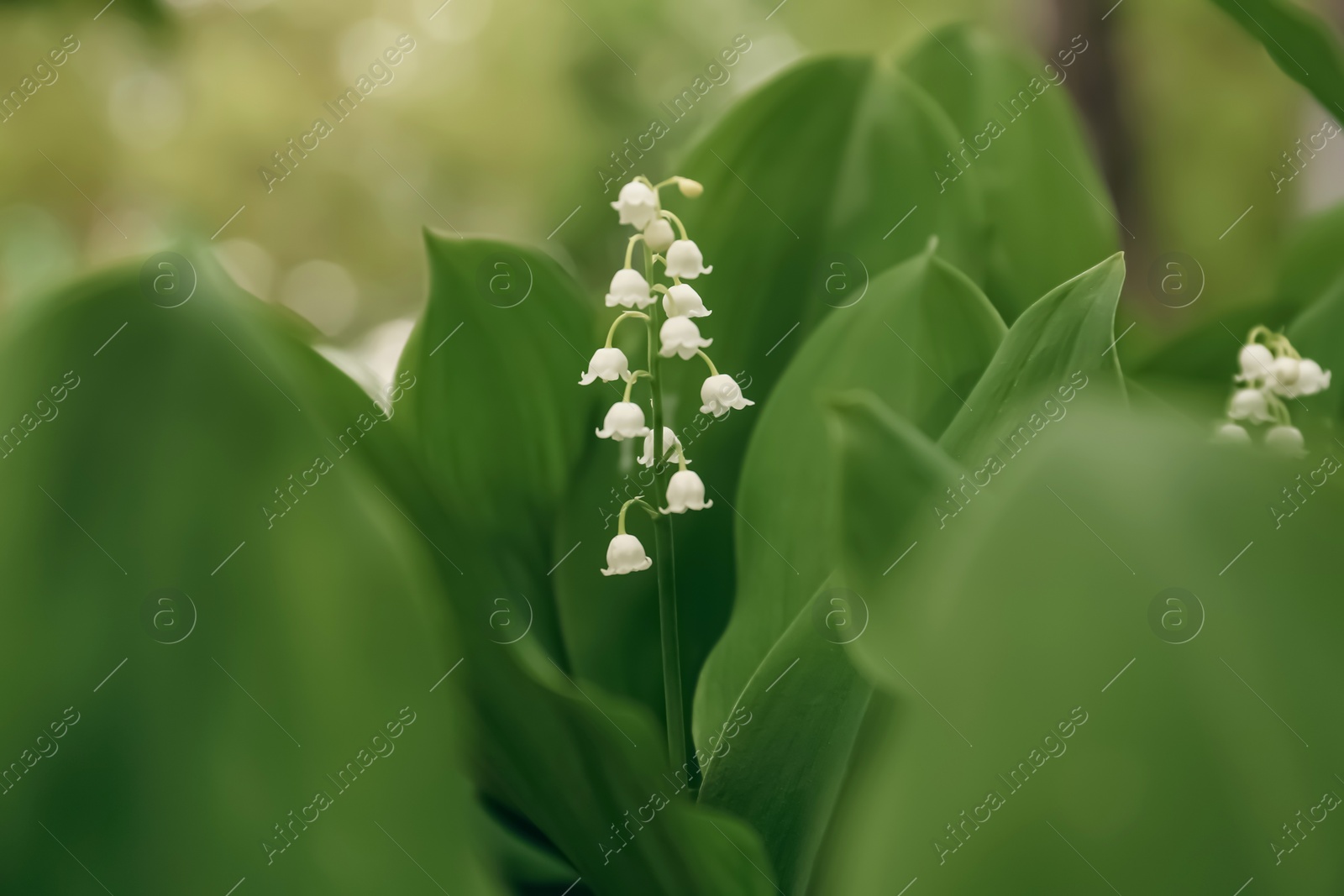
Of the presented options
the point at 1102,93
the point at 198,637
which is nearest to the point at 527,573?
the point at 198,637

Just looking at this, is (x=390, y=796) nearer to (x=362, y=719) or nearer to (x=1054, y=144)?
(x=362, y=719)

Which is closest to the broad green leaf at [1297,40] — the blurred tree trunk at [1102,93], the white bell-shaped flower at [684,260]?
the white bell-shaped flower at [684,260]

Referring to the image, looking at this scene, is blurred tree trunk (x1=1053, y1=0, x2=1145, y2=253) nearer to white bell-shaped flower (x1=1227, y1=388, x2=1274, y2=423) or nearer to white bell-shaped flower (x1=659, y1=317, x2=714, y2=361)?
white bell-shaped flower (x1=1227, y1=388, x2=1274, y2=423)

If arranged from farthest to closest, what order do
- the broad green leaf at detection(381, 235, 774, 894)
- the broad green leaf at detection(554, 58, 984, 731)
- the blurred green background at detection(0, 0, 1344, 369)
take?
the blurred green background at detection(0, 0, 1344, 369), the broad green leaf at detection(554, 58, 984, 731), the broad green leaf at detection(381, 235, 774, 894)

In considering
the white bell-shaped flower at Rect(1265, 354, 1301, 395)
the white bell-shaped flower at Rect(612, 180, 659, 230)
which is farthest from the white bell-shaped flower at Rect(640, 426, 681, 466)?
the white bell-shaped flower at Rect(1265, 354, 1301, 395)

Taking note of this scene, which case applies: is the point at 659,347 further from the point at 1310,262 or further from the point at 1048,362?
the point at 1310,262

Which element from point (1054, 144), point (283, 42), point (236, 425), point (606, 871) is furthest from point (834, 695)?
point (283, 42)
